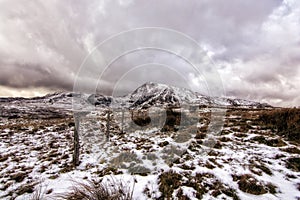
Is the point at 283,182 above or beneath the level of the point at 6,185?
above

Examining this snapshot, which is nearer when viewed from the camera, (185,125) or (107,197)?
(107,197)

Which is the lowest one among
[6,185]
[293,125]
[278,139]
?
[6,185]

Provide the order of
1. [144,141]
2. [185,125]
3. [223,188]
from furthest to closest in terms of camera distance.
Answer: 1. [185,125]
2. [144,141]
3. [223,188]

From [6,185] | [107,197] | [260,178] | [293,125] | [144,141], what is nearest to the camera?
[107,197]

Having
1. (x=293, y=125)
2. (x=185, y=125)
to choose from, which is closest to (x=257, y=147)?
(x=293, y=125)

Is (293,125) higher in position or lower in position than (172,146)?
higher

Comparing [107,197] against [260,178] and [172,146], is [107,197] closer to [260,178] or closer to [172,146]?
[260,178]

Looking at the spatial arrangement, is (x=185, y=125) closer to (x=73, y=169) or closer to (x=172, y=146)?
(x=172, y=146)

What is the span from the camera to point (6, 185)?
6.68 meters

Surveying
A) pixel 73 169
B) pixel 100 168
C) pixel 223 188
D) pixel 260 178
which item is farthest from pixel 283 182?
pixel 73 169

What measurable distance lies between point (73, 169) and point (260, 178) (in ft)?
29.2

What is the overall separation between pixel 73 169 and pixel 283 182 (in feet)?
31.8

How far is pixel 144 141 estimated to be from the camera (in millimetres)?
12031

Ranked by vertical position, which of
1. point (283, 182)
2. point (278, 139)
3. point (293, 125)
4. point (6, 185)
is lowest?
point (6, 185)
